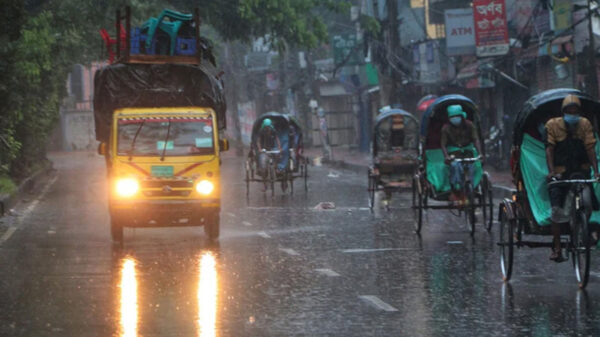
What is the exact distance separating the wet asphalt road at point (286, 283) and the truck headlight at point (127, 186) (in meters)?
0.72

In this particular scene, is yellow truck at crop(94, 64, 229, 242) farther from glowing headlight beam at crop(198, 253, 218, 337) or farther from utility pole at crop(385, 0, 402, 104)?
utility pole at crop(385, 0, 402, 104)

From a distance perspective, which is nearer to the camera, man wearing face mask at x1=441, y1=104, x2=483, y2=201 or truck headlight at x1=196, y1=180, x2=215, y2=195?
truck headlight at x1=196, y1=180, x2=215, y2=195

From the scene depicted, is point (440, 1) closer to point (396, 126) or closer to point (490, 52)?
point (490, 52)

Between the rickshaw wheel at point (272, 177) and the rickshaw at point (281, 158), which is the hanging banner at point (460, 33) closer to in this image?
the rickshaw at point (281, 158)

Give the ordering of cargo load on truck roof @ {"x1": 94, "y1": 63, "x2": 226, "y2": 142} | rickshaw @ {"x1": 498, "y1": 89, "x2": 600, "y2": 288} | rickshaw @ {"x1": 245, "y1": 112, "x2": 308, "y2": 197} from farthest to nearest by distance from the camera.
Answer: rickshaw @ {"x1": 245, "y1": 112, "x2": 308, "y2": 197}, cargo load on truck roof @ {"x1": 94, "y1": 63, "x2": 226, "y2": 142}, rickshaw @ {"x1": 498, "y1": 89, "x2": 600, "y2": 288}

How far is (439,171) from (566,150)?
6139mm

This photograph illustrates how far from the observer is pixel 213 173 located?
16266 millimetres

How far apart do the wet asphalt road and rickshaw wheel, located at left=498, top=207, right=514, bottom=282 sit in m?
0.15

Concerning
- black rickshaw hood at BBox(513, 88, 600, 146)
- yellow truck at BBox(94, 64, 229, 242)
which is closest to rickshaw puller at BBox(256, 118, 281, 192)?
yellow truck at BBox(94, 64, 229, 242)

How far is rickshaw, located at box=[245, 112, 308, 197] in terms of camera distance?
2723cm

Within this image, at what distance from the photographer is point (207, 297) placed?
10.6 m

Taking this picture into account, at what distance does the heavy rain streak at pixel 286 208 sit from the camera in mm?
9805

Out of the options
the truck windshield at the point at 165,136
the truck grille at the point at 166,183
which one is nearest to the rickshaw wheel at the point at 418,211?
the truck windshield at the point at 165,136

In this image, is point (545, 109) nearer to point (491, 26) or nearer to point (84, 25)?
point (491, 26)
